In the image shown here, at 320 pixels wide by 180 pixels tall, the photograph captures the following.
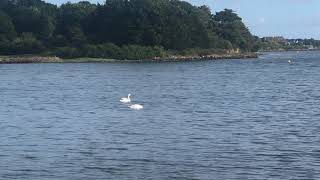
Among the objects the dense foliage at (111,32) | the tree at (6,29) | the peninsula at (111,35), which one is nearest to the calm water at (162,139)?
the peninsula at (111,35)

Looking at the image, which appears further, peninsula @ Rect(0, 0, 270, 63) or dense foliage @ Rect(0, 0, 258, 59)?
dense foliage @ Rect(0, 0, 258, 59)

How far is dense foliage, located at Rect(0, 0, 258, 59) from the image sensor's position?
155750 millimetres


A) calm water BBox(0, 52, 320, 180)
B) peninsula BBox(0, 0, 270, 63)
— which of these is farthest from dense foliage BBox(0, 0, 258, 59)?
calm water BBox(0, 52, 320, 180)

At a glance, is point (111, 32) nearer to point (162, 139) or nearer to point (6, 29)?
point (6, 29)

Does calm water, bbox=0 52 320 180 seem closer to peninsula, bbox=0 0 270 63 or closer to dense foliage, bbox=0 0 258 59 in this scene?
peninsula, bbox=0 0 270 63

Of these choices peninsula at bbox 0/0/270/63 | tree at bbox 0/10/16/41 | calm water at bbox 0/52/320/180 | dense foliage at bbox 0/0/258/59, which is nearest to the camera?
calm water at bbox 0/52/320/180

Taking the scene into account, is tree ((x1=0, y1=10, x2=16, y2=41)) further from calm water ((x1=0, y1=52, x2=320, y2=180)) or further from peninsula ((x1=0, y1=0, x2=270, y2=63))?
calm water ((x1=0, y1=52, x2=320, y2=180))

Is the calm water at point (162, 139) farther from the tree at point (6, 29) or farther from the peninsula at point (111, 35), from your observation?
the tree at point (6, 29)

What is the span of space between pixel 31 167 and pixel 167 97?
3012 cm

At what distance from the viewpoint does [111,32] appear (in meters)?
165

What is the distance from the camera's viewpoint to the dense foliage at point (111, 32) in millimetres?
155750

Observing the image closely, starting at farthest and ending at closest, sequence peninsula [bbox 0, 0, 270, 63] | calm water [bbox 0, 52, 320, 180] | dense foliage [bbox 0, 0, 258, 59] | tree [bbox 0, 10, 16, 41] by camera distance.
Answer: tree [bbox 0, 10, 16, 41], dense foliage [bbox 0, 0, 258, 59], peninsula [bbox 0, 0, 270, 63], calm water [bbox 0, 52, 320, 180]

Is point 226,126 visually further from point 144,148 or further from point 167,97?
point 167,97

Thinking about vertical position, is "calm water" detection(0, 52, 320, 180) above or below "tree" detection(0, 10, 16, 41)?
below
